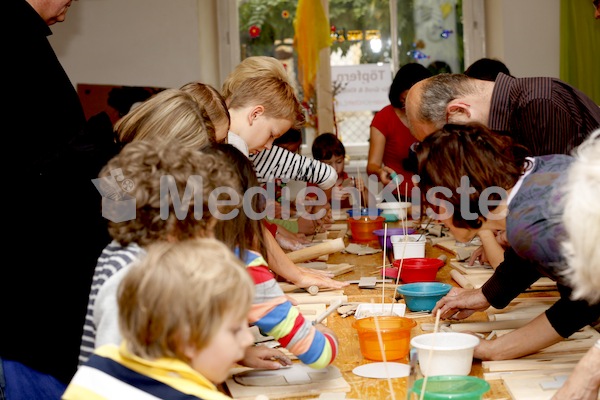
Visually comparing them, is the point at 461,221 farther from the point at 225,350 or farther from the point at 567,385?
the point at 225,350

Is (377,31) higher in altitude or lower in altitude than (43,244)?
higher

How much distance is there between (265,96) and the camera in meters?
2.96

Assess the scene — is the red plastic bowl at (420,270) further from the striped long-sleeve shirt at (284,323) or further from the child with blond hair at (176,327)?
the child with blond hair at (176,327)

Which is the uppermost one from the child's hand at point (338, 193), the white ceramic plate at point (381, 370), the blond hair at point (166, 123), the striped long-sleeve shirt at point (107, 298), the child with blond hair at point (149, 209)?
the blond hair at point (166, 123)

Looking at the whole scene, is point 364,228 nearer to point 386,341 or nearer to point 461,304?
point 461,304

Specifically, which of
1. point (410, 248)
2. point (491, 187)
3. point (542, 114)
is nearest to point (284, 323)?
point (491, 187)

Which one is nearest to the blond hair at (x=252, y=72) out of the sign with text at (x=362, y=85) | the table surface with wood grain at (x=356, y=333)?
the table surface with wood grain at (x=356, y=333)

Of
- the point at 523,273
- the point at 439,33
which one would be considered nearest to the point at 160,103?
the point at 523,273

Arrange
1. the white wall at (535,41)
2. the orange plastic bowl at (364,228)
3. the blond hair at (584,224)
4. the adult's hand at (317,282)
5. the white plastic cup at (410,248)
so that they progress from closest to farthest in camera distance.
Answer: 1. the blond hair at (584,224)
2. the adult's hand at (317,282)
3. the white plastic cup at (410,248)
4. the orange plastic bowl at (364,228)
5. the white wall at (535,41)

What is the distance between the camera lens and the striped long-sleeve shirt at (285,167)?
350 centimetres

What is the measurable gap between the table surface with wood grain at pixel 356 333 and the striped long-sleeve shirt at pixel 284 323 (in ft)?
0.30

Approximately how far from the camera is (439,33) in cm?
683

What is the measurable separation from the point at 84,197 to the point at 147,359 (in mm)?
719

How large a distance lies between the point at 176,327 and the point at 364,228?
2770 millimetres
